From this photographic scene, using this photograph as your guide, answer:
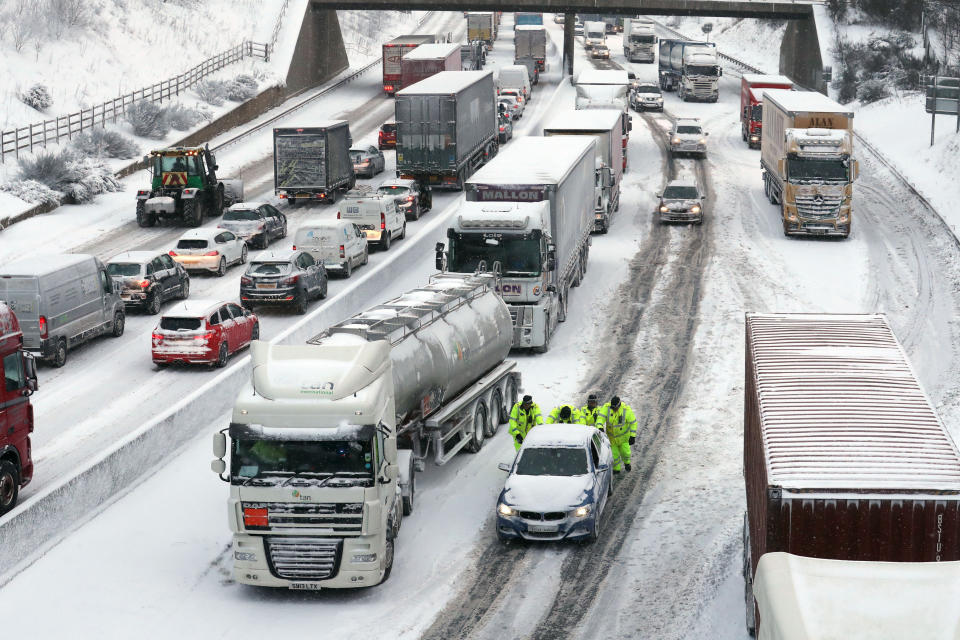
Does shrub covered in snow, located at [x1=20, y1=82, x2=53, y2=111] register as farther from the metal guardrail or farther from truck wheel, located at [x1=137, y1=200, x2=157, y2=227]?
truck wheel, located at [x1=137, y1=200, x2=157, y2=227]

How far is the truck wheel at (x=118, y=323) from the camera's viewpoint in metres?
33.2

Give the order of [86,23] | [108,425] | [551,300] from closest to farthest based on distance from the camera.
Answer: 1. [108,425]
2. [551,300]
3. [86,23]

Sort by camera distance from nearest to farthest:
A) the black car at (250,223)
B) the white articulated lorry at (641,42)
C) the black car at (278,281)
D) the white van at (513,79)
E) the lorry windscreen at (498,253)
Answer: the lorry windscreen at (498,253) → the black car at (278,281) → the black car at (250,223) → the white van at (513,79) → the white articulated lorry at (641,42)

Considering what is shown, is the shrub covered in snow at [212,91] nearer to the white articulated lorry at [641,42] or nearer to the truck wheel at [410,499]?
the white articulated lorry at [641,42]

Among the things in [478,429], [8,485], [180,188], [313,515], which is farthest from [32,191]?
[313,515]

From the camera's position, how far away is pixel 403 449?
22.0 metres

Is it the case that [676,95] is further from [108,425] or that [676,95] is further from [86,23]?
[108,425]

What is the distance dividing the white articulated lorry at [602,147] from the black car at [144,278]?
14.6 metres

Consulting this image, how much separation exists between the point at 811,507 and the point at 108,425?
54.4 feet

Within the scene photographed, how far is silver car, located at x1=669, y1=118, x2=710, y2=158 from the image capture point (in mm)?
60594

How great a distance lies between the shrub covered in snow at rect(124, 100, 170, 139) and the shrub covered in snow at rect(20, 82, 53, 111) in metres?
3.47

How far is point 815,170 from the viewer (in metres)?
43.6

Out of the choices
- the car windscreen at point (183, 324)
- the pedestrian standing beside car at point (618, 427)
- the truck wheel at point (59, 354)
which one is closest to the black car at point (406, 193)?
the car windscreen at point (183, 324)

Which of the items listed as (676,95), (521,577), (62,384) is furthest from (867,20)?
(521,577)
